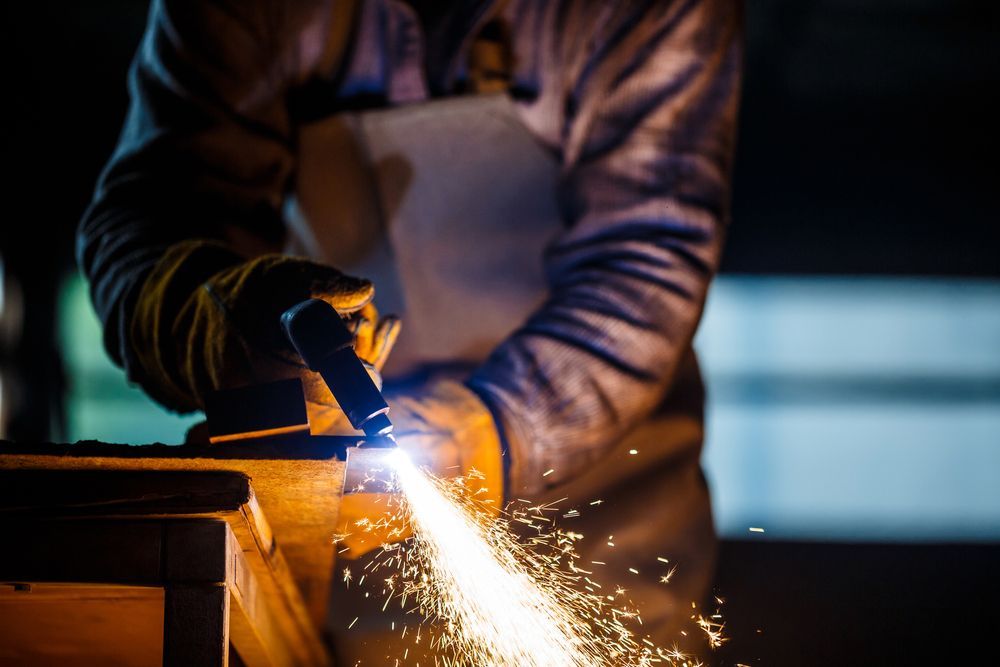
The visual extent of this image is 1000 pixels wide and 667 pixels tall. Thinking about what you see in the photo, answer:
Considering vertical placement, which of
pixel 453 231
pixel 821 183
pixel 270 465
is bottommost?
pixel 821 183

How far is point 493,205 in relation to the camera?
1572 millimetres

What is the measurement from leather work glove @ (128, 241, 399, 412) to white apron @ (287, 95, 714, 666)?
21.6 inches

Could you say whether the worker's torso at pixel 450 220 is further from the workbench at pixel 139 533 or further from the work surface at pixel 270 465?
the workbench at pixel 139 533

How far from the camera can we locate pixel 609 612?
1492 millimetres

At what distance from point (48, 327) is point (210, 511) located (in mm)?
3058

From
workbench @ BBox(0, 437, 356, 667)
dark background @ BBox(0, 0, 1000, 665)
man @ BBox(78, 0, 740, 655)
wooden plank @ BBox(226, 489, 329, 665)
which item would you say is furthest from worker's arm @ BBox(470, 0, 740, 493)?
dark background @ BBox(0, 0, 1000, 665)

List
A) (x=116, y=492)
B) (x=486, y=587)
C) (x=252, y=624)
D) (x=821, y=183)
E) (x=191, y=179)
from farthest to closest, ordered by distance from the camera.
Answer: (x=821, y=183)
(x=191, y=179)
(x=486, y=587)
(x=252, y=624)
(x=116, y=492)

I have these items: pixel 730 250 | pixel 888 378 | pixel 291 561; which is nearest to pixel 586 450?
pixel 291 561

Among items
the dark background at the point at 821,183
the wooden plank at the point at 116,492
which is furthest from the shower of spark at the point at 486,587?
the dark background at the point at 821,183

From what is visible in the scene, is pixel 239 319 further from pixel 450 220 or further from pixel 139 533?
pixel 450 220

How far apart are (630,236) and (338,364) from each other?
A: 774 mm

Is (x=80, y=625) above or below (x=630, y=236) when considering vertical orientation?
below

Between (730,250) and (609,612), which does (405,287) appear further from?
(730,250)

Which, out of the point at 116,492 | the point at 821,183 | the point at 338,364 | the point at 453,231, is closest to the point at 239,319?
the point at 338,364
